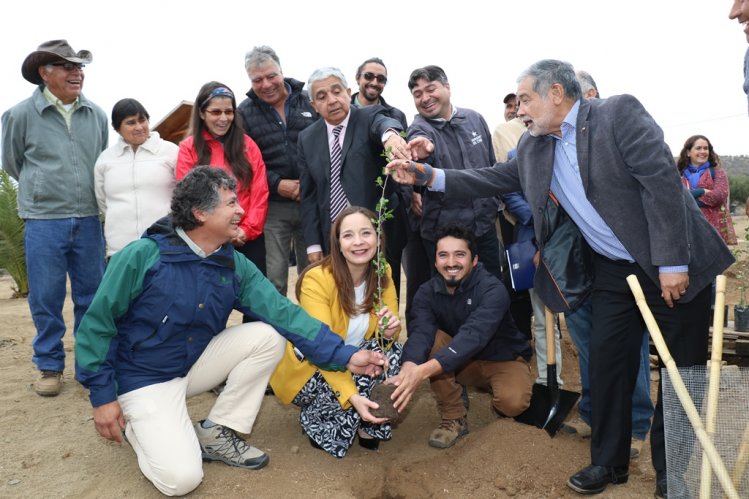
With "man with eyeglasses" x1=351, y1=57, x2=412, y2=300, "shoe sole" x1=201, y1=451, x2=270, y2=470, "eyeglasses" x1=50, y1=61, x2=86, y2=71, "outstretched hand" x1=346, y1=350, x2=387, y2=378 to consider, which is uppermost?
"eyeglasses" x1=50, y1=61, x2=86, y2=71

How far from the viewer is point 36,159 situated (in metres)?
4.38

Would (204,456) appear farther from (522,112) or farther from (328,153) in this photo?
(522,112)

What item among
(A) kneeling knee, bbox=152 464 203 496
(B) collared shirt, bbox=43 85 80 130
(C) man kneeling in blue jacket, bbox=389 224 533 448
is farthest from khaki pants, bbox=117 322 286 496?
(B) collared shirt, bbox=43 85 80 130

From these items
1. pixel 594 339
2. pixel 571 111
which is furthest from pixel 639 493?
pixel 571 111

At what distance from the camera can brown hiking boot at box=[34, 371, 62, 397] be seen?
439 centimetres

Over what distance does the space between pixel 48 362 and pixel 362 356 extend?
8.48 feet

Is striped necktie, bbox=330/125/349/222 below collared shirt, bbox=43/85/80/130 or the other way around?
below

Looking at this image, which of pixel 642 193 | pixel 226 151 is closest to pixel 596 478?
pixel 642 193

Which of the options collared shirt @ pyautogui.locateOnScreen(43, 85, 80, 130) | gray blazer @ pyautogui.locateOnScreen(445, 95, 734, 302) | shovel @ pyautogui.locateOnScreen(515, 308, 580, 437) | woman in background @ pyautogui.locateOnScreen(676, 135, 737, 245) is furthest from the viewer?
woman in background @ pyautogui.locateOnScreen(676, 135, 737, 245)

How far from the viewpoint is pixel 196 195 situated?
9.96ft

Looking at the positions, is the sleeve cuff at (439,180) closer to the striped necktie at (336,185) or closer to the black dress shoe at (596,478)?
the striped necktie at (336,185)

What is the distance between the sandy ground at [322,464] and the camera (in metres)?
3.06

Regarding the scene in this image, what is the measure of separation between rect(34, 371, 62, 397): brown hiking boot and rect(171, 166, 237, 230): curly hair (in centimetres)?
214

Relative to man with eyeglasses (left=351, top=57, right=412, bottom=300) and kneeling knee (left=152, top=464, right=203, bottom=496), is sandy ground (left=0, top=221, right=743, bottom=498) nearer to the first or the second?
kneeling knee (left=152, top=464, right=203, bottom=496)
